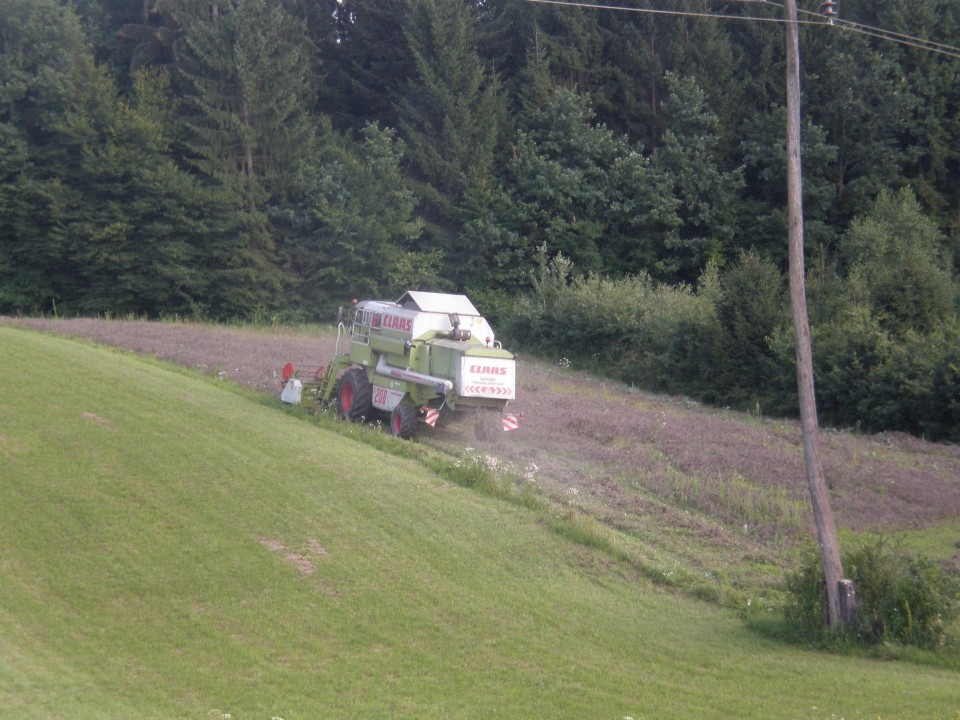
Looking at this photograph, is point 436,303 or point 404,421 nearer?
point 404,421

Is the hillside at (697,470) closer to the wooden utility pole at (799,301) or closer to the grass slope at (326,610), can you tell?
the wooden utility pole at (799,301)

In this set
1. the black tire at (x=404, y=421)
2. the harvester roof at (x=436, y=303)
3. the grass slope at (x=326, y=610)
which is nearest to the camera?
the grass slope at (x=326, y=610)

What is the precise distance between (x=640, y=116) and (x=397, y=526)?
46.4 m

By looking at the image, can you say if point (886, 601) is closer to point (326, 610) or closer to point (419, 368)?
point (326, 610)

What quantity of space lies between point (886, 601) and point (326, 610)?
6127mm

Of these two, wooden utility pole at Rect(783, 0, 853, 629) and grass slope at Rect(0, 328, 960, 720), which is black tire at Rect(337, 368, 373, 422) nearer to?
grass slope at Rect(0, 328, 960, 720)

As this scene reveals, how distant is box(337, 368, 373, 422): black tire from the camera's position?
68.4ft

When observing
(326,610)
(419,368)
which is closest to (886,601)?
(326,610)

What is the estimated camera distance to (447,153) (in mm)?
53031

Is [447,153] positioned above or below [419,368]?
above

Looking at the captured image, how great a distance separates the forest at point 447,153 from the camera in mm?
46500

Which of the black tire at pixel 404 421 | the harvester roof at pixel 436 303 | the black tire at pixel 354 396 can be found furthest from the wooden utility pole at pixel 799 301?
the black tire at pixel 354 396

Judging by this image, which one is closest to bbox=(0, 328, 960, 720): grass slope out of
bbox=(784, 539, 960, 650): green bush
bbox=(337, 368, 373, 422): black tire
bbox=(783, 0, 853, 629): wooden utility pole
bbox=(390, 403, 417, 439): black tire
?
bbox=(784, 539, 960, 650): green bush

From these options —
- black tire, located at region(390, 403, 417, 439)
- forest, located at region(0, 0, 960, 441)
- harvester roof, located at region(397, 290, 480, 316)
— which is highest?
forest, located at region(0, 0, 960, 441)
